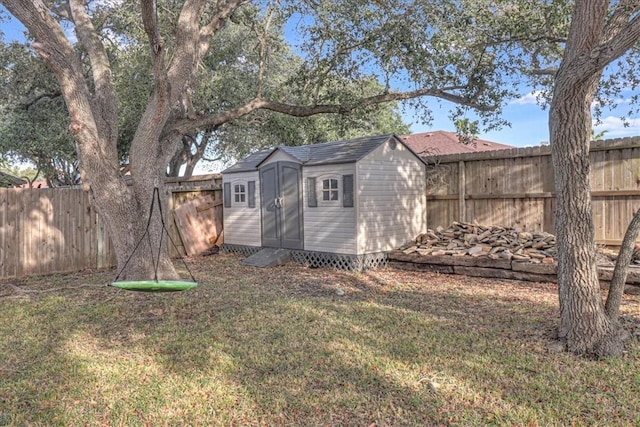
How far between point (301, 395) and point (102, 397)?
1.33 meters

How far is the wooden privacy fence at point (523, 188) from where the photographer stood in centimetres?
657

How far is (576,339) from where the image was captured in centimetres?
361

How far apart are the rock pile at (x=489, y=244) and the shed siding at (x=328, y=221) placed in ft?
3.62

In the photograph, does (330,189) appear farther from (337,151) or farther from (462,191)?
(462,191)

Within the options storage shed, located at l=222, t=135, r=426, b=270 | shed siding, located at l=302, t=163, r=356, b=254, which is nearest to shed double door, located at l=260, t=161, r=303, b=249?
storage shed, located at l=222, t=135, r=426, b=270

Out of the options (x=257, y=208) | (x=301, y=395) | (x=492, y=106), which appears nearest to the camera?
(x=301, y=395)

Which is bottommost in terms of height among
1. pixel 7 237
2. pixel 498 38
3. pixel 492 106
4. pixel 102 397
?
pixel 102 397

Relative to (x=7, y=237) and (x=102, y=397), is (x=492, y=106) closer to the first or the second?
(x=102, y=397)

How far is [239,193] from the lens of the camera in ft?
32.7

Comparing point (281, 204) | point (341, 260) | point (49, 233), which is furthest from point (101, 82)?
point (341, 260)

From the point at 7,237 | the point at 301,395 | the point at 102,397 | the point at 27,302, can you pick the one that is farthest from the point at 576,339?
the point at 7,237

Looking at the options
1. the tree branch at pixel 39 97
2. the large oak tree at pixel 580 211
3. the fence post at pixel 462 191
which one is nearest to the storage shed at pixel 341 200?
the fence post at pixel 462 191

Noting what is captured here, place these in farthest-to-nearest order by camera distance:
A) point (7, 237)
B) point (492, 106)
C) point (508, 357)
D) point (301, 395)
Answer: point (492, 106) < point (7, 237) < point (508, 357) < point (301, 395)

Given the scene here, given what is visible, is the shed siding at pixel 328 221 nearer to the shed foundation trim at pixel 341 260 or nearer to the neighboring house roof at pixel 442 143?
the shed foundation trim at pixel 341 260
